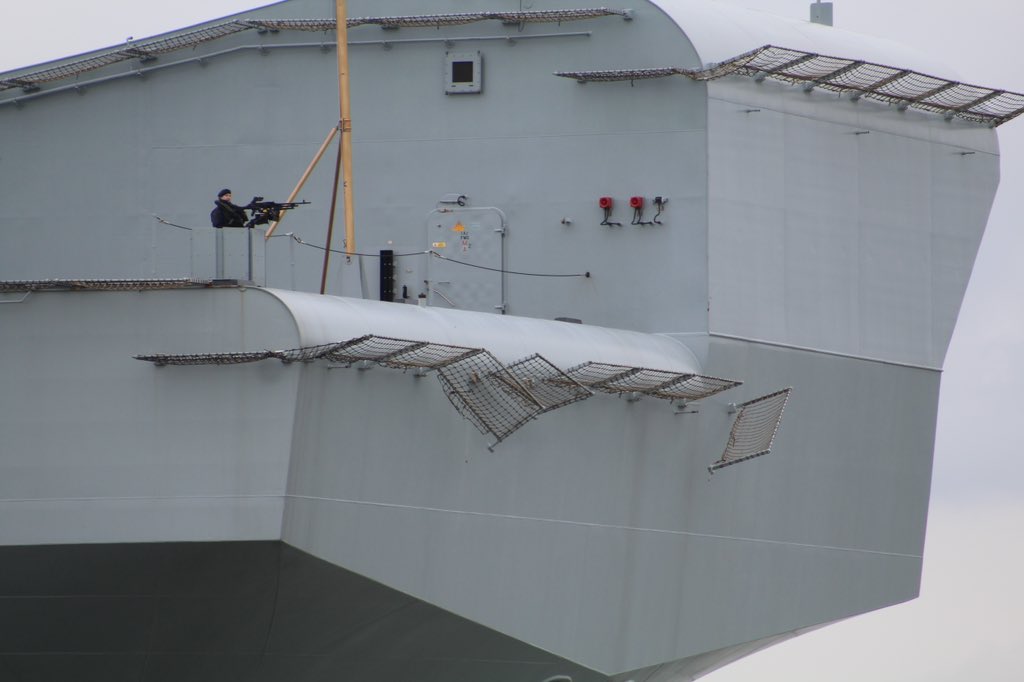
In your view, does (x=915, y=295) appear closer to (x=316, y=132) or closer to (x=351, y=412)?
(x=316, y=132)

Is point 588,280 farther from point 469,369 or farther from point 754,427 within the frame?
point 469,369

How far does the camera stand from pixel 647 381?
18.9 metres

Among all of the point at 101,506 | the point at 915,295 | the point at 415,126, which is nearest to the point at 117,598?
the point at 101,506

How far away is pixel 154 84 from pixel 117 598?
29.3ft

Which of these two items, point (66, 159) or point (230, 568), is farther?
point (66, 159)

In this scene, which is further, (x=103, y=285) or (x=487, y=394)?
(x=487, y=394)

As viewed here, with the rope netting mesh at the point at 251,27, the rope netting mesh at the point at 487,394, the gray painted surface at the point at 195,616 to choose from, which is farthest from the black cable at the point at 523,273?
the gray painted surface at the point at 195,616

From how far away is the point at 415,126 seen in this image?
21.8 m

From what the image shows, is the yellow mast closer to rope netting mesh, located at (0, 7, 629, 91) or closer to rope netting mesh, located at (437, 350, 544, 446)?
rope netting mesh, located at (0, 7, 629, 91)

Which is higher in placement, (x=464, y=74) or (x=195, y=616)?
(x=464, y=74)

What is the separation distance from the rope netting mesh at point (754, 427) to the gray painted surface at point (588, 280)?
211 millimetres

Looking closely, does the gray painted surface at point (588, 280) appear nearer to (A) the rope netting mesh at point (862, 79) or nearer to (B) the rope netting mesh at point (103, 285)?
(A) the rope netting mesh at point (862, 79)

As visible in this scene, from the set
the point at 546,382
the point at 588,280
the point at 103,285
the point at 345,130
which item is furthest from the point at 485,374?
the point at 588,280

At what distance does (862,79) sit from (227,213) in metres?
8.47
